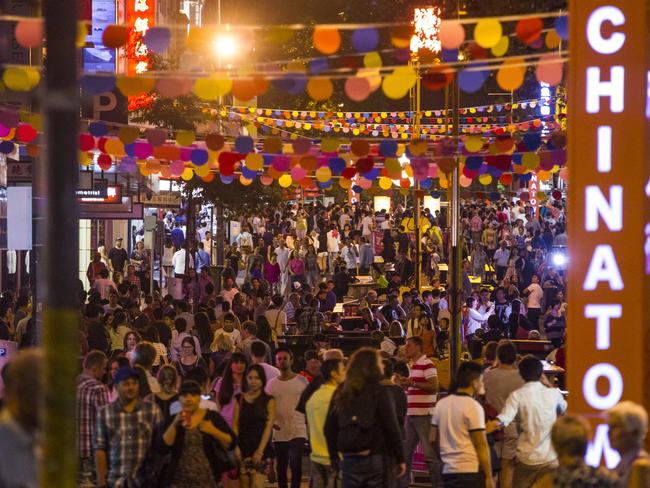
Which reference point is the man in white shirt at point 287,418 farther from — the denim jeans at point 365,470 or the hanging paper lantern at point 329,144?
the hanging paper lantern at point 329,144

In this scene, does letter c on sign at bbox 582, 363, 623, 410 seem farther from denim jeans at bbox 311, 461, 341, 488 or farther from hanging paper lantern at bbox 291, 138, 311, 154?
hanging paper lantern at bbox 291, 138, 311, 154

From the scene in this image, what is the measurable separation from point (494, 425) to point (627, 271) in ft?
9.70

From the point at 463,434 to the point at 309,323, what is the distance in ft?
35.2

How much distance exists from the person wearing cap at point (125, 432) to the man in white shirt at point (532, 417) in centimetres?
315

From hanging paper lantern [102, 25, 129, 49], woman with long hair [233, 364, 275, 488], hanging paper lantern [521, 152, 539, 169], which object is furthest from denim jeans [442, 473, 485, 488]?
hanging paper lantern [521, 152, 539, 169]

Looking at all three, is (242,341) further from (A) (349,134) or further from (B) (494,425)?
(A) (349,134)

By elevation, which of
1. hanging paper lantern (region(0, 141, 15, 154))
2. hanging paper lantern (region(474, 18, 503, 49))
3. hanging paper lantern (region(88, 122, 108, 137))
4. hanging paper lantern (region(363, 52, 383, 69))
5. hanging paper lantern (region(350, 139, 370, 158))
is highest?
hanging paper lantern (region(474, 18, 503, 49))

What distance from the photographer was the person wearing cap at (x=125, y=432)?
33.3 feet

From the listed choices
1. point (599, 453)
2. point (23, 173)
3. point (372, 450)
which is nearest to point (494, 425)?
point (372, 450)

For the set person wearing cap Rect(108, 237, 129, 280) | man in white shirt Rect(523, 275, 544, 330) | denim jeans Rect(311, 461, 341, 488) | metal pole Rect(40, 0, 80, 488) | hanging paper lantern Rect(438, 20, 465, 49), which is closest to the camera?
metal pole Rect(40, 0, 80, 488)

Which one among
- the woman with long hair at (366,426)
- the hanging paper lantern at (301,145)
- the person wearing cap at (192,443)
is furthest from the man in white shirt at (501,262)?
the person wearing cap at (192,443)

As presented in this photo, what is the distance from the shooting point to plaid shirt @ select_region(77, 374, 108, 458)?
442 inches

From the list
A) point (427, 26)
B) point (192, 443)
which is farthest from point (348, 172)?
point (192, 443)

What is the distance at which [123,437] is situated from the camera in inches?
400
